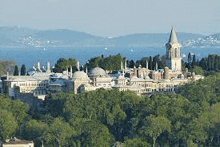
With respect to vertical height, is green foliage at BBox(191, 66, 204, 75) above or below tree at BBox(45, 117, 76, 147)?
above

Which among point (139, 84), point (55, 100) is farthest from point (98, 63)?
point (55, 100)

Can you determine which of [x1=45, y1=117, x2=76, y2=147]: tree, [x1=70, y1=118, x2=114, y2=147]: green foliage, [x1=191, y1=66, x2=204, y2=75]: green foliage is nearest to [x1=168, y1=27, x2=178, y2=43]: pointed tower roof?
[x1=191, y1=66, x2=204, y2=75]: green foliage

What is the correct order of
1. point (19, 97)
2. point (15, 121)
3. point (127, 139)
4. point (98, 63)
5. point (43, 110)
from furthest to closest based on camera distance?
point (98, 63)
point (19, 97)
point (43, 110)
point (15, 121)
point (127, 139)

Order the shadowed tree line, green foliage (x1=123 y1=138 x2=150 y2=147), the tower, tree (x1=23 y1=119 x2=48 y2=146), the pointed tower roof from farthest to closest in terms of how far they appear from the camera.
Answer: the pointed tower roof < the tower < tree (x1=23 y1=119 x2=48 y2=146) < the shadowed tree line < green foliage (x1=123 y1=138 x2=150 y2=147)

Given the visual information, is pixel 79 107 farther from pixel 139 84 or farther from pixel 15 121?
pixel 139 84

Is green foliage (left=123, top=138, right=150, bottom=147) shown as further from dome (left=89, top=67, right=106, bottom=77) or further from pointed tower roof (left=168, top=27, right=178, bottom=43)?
pointed tower roof (left=168, top=27, right=178, bottom=43)

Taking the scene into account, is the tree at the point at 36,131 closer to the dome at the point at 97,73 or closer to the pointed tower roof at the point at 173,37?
the dome at the point at 97,73

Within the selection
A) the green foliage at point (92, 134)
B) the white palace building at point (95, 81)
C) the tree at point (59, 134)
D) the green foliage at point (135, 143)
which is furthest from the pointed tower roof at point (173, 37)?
the green foliage at point (135, 143)

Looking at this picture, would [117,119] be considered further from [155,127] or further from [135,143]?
[135,143]
